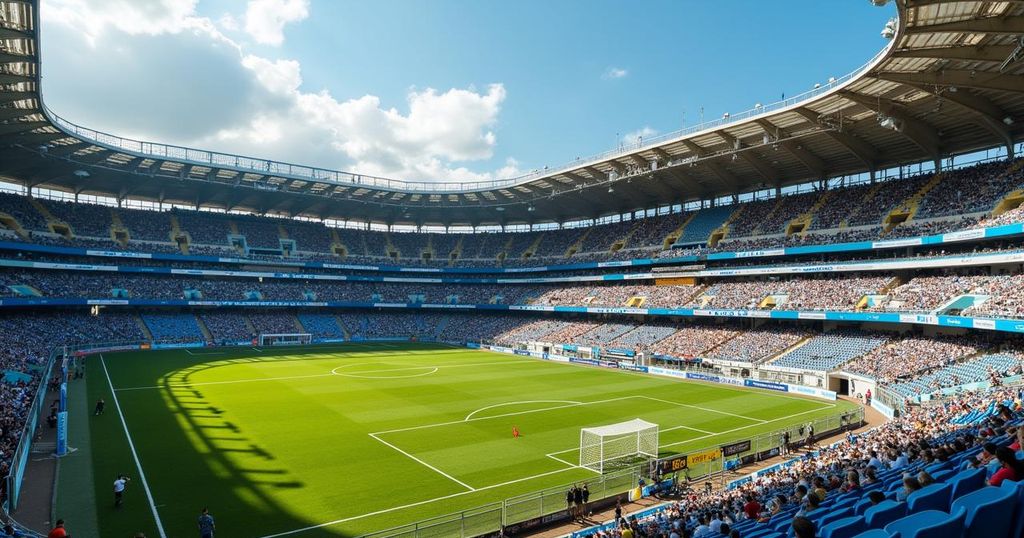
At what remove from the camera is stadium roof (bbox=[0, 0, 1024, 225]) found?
27891 mm

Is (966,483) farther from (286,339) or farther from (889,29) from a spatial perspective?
(286,339)

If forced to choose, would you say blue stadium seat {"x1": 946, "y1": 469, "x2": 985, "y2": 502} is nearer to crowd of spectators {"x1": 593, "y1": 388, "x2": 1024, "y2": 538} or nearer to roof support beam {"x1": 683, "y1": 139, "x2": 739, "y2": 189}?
crowd of spectators {"x1": 593, "y1": 388, "x2": 1024, "y2": 538}

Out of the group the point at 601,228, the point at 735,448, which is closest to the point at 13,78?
the point at 735,448

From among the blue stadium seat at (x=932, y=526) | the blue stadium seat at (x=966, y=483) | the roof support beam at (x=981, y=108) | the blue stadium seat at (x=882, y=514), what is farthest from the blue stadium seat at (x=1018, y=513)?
the roof support beam at (x=981, y=108)

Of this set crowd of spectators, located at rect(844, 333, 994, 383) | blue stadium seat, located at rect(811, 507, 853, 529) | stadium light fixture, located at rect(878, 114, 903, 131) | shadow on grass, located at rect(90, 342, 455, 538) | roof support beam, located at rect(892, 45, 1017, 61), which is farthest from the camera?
stadium light fixture, located at rect(878, 114, 903, 131)

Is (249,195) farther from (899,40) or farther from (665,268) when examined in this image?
(899,40)

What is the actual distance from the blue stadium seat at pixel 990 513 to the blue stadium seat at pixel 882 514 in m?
0.65

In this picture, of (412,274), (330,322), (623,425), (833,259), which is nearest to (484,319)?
(412,274)

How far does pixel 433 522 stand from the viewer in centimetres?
1711

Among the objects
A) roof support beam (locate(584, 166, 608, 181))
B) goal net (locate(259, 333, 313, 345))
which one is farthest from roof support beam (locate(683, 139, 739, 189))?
goal net (locate(259, 333, 313, 345))

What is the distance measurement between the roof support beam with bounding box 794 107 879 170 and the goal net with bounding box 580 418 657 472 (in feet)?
91.2

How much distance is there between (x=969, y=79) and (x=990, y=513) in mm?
36433

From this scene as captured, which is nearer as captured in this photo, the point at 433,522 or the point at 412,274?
the point at 433,522

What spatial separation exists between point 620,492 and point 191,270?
61.8 meters
